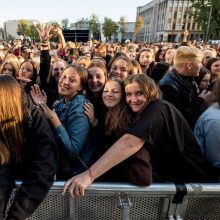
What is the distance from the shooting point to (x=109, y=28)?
7919 cm

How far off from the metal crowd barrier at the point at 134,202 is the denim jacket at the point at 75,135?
511 mm

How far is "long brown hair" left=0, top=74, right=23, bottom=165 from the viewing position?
1592 millimetres

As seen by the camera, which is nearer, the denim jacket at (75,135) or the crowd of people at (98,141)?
the crowd of people at (98,141)

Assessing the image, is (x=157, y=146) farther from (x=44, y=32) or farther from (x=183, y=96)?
(x=44, y=32)

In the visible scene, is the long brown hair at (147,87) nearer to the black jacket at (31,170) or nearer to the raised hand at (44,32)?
the black jacket at (31,170)

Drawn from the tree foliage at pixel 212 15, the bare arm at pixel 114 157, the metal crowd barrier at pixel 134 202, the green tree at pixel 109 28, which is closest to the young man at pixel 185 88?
the metal crowd barrier at pixel 134 202

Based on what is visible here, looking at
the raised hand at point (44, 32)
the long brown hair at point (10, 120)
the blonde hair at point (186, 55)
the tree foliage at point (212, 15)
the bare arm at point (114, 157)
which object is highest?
the tree foliage at point (212, 15)

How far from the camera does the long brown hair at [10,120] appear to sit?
1592 millimetres

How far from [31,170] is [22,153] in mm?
134

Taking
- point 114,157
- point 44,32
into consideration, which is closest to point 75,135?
point 114,157

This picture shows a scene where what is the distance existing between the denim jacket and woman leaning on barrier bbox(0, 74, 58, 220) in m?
0.45

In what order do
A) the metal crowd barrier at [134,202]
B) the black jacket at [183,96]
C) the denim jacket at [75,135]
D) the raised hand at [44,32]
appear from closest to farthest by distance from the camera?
1. the metal crowd barrier at [134,202]
2. the denim jacket at [75,135]
3. the black jacket at [183,96]
4. the raised hand at [44,32]

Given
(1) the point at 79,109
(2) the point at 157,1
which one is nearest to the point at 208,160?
(1) the point at 79,109

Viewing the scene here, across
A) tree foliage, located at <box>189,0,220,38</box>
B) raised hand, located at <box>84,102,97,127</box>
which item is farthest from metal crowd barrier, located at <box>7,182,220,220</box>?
tree foliage, located at <box>189,0,220,38</box>
